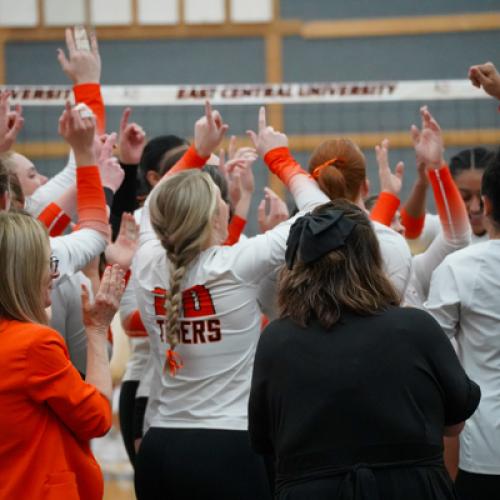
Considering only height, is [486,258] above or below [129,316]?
above

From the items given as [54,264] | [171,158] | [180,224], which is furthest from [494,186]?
[171,158]

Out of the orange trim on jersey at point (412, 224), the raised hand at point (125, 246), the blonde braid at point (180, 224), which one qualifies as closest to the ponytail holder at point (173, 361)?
the blonde braid at point (180, 224)

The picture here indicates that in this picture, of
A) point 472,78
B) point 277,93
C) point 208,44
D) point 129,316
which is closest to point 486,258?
point 472,78

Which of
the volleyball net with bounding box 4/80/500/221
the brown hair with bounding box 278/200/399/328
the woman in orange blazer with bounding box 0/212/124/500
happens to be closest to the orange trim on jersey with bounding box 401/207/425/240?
the brown hair with bounding box 278/200/399/328

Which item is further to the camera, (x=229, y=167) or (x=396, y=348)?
(x=229, y=167)

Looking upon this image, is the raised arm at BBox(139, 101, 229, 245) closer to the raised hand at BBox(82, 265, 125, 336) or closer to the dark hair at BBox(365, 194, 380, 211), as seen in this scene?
the raised hand at BBox(82, 265, 125, 336)

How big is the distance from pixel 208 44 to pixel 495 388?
27.7 feet

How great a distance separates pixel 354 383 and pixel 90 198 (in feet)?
3.94

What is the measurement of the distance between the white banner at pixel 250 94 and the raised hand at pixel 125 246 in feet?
12.0

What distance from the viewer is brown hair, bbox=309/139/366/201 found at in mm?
3561

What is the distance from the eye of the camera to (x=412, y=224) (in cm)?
464

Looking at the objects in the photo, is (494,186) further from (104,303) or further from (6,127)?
(6,127)

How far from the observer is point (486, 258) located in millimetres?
3068

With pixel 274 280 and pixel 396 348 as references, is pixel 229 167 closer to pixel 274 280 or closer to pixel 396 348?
pixel 274 280
